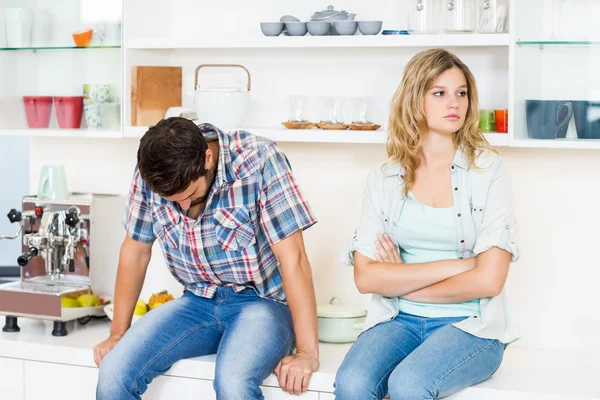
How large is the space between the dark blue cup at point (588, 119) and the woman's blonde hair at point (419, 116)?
0.38 meters

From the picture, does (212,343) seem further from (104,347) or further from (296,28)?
(296,28)

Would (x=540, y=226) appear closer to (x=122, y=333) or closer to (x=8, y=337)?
(x=122, y=333)

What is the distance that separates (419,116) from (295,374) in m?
0.78

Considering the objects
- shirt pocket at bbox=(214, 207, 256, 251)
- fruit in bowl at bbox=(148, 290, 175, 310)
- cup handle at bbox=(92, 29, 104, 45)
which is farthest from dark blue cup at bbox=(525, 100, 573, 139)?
cup handle at bbox=(92, 29, 104, 45)

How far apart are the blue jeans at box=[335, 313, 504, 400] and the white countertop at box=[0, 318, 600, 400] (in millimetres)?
114

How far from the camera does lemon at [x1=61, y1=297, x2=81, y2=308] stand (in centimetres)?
291

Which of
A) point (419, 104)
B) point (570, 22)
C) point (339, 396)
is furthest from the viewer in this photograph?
point (570, 22)

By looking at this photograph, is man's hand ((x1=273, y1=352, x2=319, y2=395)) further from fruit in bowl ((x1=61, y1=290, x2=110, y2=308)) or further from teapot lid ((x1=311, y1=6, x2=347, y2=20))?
teapot lid ((x1=311, y1=6, x2=347, y2=20))

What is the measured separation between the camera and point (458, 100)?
2.41 meters

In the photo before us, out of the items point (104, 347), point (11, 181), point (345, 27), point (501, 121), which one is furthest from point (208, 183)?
point (11, 181)

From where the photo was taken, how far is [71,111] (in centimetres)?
314

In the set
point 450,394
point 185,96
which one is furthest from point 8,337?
point 450,394

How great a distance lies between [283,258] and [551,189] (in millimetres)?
957

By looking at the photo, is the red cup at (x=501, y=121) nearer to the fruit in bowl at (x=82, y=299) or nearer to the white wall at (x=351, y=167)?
the white wall at (x=351, y=167)
